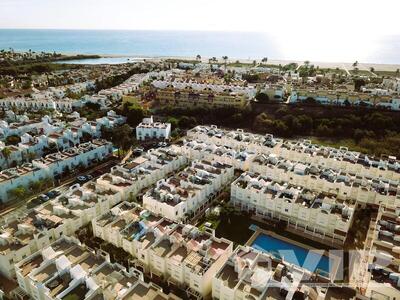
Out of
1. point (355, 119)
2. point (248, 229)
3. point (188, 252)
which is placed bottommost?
point (248, 229)

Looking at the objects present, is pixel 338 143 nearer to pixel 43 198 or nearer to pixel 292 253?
pixel 292 253

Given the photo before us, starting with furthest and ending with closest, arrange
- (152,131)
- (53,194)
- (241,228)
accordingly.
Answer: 1. (152,131)
2. (53,194)
3. (241,228)

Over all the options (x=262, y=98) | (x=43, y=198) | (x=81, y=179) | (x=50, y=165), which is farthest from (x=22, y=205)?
(x=262, y=98)

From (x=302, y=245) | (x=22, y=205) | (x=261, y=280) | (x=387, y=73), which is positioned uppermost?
(x=387, y=73)

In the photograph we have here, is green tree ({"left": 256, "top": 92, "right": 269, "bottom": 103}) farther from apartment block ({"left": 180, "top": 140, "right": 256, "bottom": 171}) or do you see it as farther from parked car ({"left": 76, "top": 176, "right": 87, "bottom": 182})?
parked car ({"left": 76, "top": 176, "right": 87, "bottom": 182})

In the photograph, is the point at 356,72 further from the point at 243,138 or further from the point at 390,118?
the point at 243,138

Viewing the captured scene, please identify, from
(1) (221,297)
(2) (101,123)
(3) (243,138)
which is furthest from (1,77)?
(1) (221,297)

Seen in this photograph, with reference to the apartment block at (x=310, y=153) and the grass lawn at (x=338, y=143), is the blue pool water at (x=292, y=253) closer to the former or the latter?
the apartment block at (x=310, y=153)

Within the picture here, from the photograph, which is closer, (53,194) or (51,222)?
→ (51,222)
